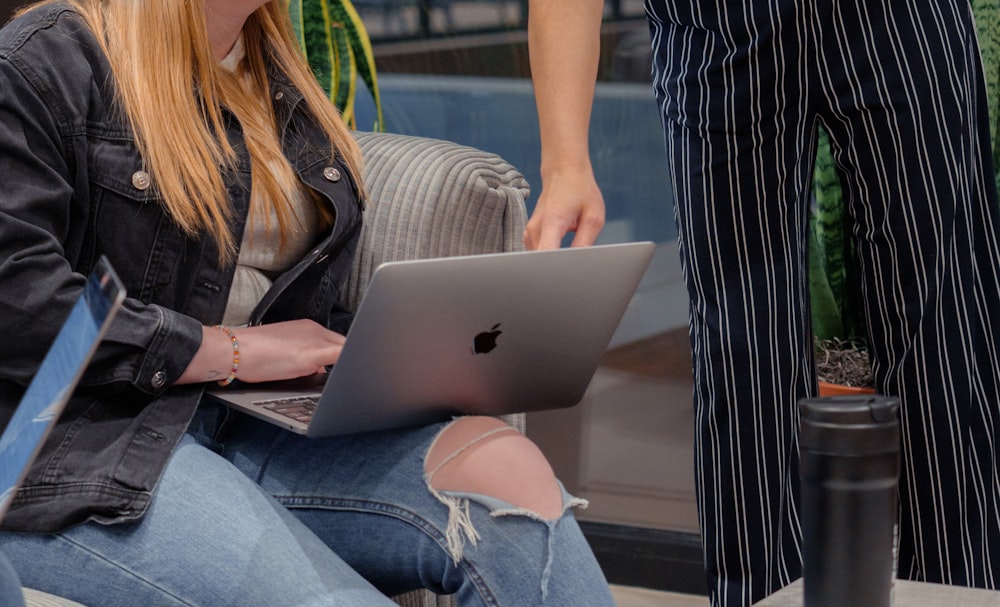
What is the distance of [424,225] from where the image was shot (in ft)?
5.17

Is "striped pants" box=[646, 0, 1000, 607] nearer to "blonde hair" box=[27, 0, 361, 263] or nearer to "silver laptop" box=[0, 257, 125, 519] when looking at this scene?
"blonde hair" box=[27, 0, 361, 263]

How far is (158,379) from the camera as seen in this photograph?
1.21m

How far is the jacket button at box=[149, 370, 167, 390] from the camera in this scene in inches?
47.8

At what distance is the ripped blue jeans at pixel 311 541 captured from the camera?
3.56ft

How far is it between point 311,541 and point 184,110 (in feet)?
1.62

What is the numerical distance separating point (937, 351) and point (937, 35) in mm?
382

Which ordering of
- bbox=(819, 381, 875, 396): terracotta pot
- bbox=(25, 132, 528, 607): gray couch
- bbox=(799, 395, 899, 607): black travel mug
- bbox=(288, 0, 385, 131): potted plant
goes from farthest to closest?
bbox=(288, 0, 385, 131): potted plant < bbox=(819, 381, 875, 396): terracotta pot < bbox=(25, 132, 528, 607): gray couch < bbox=(799, 395, 899, 607): black travel mug

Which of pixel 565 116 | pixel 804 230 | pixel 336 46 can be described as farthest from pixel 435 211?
pixel 336 46

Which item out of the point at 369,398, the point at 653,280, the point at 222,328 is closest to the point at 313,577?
the point at 369,398

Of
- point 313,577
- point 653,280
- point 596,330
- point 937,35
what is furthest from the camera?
point 653,280

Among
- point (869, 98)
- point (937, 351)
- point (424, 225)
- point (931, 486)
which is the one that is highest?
point (869, 98)

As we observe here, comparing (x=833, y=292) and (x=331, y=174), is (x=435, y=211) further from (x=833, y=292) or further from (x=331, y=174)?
(x=833, y=292)

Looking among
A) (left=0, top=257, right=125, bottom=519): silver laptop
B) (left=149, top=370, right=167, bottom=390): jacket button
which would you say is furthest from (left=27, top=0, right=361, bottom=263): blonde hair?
(left=0, top=257, right=125, bottom=519): silver laptop

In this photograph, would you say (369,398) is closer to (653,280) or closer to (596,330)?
(596,330)
